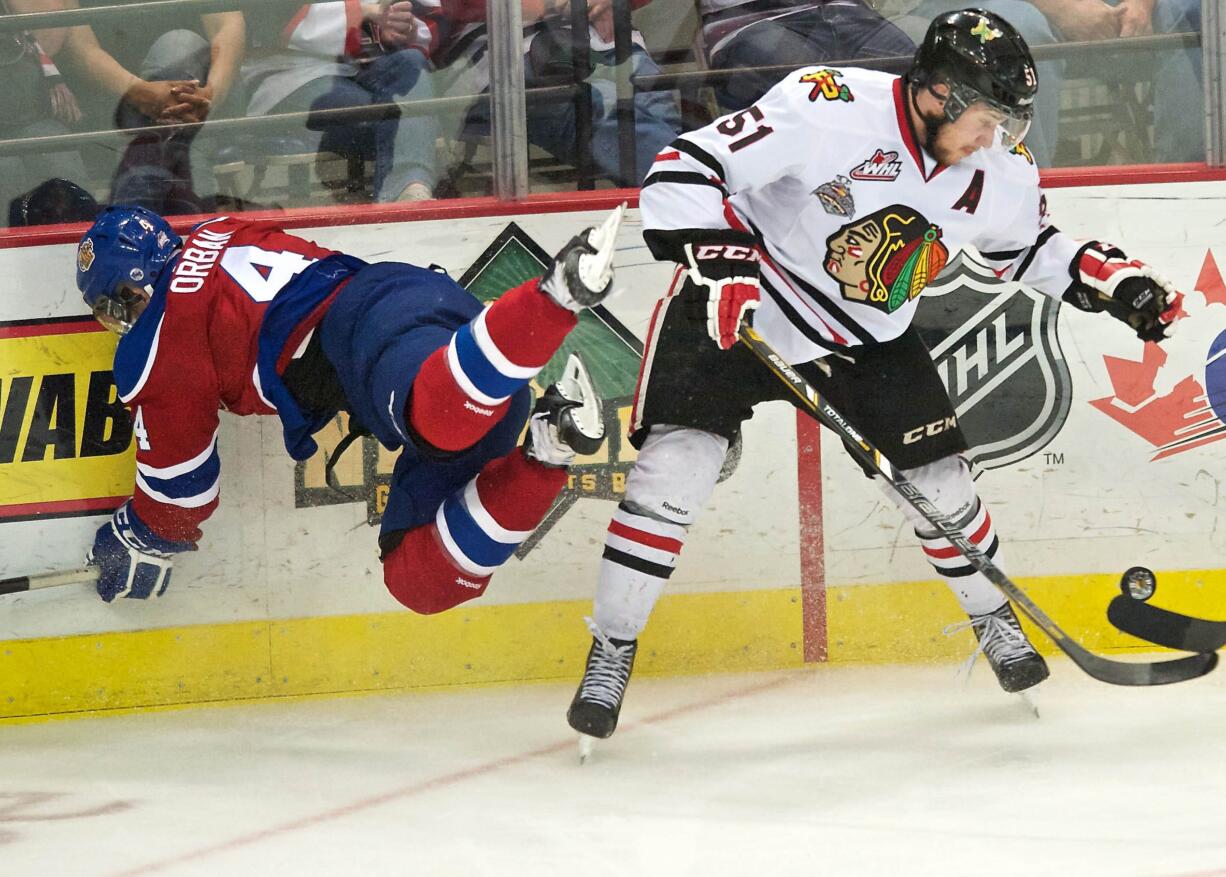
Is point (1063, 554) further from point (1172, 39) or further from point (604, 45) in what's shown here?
point (604, 45)

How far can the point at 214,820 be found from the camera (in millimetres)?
2229

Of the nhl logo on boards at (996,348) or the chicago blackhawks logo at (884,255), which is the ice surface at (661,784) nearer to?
the nhl logo on boards at (996,348)

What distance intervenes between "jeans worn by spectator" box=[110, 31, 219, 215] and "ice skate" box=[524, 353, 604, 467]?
1.16m

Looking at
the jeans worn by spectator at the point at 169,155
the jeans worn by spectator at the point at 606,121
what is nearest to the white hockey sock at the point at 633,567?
the jeans worn by spectator at the point at 606,121

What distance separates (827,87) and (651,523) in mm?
781

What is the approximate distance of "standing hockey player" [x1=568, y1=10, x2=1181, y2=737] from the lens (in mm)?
2305

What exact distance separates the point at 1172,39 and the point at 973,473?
3.20 ft

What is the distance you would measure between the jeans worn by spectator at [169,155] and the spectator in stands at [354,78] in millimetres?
122

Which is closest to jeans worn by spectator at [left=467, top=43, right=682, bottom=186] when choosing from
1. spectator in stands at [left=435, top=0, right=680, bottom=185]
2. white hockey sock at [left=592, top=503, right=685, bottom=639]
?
spectator in stands at [left=435, top=0, right=680, bottom=185]

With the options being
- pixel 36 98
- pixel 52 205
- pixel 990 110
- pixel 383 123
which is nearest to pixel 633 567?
pixel 990 110

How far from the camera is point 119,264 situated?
2.62m

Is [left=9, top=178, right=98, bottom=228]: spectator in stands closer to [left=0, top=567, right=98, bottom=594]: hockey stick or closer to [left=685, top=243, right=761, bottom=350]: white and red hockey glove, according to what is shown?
[left=0, top=567, right=98, bottom=594]: hockey stick

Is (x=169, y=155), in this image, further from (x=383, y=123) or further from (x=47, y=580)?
(x=47, y=580)

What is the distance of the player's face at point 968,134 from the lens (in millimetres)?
2301
